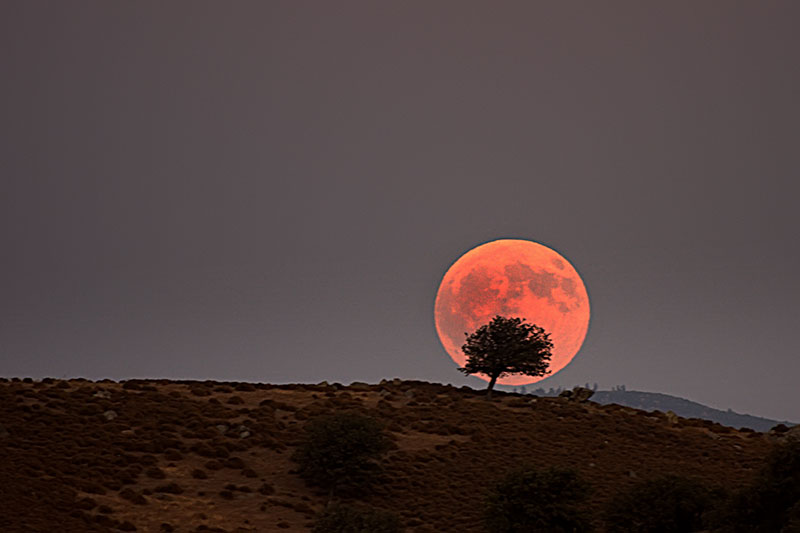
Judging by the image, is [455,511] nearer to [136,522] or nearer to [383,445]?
[383,445]

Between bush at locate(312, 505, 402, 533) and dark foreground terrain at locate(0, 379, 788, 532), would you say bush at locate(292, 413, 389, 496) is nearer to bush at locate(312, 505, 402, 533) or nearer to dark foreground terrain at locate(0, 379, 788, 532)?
dark foreground terrain at locate(0, 379, 788, 532)

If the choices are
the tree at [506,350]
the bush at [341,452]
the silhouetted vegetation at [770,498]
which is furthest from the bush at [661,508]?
the tree at [506,350]

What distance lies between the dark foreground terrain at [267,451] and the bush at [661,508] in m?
2.76

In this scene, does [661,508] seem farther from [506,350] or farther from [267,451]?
[506,350]

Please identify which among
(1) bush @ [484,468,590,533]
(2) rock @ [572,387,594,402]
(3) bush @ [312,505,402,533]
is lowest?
(3) bush @ [312,505,402,533]

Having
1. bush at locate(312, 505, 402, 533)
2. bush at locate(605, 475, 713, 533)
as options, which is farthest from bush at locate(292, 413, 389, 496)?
bush at locate(605, 475, 713, 533)

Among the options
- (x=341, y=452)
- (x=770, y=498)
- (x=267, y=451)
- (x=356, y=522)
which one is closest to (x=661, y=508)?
(x=770, y=498)

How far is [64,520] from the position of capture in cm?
4078

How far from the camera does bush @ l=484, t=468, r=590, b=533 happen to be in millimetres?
42781

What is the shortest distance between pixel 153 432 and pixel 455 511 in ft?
75.3

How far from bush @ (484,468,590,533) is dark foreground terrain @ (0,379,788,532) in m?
2.09

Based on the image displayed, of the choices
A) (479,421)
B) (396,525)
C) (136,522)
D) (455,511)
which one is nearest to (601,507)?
(455,511)

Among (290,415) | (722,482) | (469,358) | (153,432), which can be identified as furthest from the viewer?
(469,358)

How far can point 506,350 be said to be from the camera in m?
77.8
